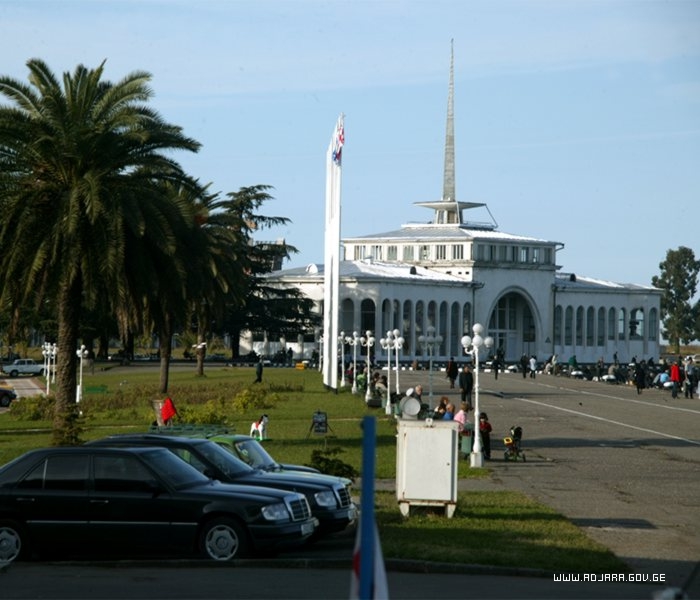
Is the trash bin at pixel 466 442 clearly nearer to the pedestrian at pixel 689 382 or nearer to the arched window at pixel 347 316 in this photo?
the pedestrian at pixel 689 382

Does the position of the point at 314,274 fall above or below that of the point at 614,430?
above

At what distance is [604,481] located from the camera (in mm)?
23672

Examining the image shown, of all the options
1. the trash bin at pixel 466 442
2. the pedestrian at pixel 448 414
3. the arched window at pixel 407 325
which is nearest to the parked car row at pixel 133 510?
the trash bin at pixel 466 442

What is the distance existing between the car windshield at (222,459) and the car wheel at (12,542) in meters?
2.62

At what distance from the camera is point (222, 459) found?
16375 mm

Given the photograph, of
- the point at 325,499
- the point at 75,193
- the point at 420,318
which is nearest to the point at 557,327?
the point at 420,318

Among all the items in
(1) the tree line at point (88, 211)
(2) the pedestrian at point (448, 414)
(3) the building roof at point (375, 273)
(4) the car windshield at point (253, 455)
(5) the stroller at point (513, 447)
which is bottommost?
(5) the stroller at point (513, 447)

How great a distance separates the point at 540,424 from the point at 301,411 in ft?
27.6

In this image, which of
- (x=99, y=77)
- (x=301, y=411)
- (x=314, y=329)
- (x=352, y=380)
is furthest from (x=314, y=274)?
(x=99, y=77)

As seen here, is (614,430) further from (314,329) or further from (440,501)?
(314,329)

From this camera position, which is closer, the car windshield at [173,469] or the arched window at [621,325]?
the car windshield at [173,469]

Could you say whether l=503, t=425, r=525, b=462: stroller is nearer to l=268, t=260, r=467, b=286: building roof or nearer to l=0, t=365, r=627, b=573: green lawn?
l=0, t=365, r=627, b=573: green lawn

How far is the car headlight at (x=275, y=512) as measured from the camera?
552 inches

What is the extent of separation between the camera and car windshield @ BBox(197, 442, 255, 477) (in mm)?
16156
